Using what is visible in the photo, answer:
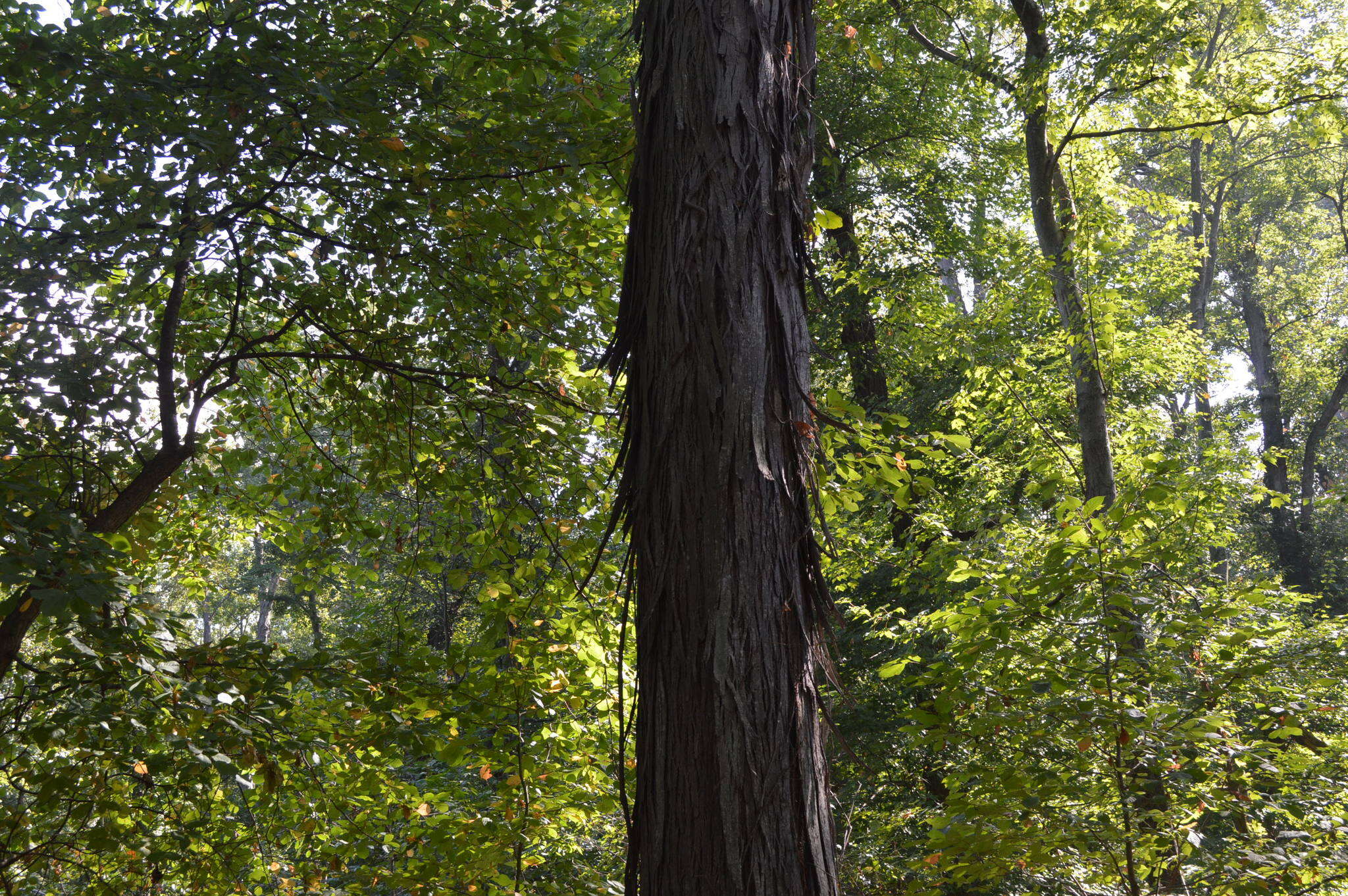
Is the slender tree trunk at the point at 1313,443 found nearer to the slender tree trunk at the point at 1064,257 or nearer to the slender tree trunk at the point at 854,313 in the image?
the slender tree trunk at the point at 854,313

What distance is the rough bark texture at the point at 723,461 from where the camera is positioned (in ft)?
4.64

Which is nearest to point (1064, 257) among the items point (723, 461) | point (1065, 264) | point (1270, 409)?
point (1065, 264)

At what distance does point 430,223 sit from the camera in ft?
13.6

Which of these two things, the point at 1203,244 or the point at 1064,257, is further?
the point at 1203,244

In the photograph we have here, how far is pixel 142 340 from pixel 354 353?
1219mm

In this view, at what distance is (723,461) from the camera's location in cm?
157

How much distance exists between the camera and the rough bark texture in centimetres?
142

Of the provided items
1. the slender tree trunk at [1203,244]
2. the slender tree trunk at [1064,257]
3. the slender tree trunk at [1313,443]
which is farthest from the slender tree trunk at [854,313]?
the slender tree trunk at [1313,443]

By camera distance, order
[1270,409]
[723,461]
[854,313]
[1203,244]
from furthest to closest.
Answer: [1270,409] → [1203,244] → [854,313] → [723,461]

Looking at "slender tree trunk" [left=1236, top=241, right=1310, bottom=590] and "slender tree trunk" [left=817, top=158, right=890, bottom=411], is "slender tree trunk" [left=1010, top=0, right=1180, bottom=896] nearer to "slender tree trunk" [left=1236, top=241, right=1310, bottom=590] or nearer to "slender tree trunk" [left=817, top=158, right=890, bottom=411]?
"slender tree trunk" [left=817, top=158, right=890, bottom=411]

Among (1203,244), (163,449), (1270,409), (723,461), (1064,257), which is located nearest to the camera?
(723,461)

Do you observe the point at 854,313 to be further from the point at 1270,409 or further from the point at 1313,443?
the point at 1270,409

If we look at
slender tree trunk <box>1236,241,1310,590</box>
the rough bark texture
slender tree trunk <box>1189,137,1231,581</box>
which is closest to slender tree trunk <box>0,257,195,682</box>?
the rough bark texture

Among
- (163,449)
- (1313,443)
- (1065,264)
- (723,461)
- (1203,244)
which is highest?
(1203,244)
